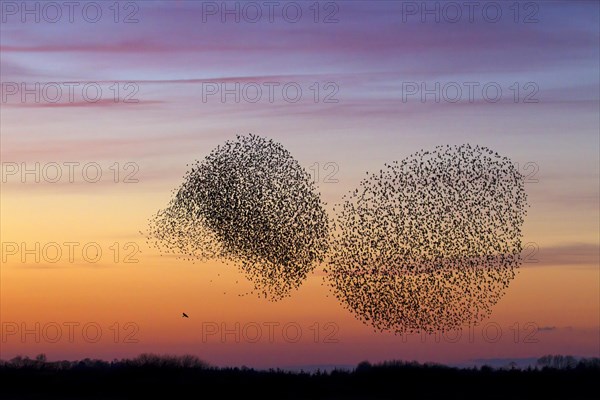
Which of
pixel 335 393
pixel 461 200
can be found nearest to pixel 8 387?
pixel 335 393

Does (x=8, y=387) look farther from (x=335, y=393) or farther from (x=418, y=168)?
(x=418, y=168)

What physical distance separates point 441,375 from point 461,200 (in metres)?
8.20

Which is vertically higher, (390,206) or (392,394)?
(390,206)

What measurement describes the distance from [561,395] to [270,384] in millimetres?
12032

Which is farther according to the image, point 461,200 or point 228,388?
point 461,200

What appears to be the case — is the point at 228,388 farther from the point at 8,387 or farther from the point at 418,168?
the point at 418,168

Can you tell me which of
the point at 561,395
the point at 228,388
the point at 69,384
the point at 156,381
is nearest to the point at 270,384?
the point at 228,388

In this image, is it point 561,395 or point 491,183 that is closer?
point 561,395

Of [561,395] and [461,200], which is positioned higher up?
[461,200]

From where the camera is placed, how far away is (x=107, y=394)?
47219 mm

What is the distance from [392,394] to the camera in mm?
47125

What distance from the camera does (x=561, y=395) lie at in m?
47.1

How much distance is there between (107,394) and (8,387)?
434 cm

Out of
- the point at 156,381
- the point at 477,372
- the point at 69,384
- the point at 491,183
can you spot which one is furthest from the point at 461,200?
the point at 69,384
